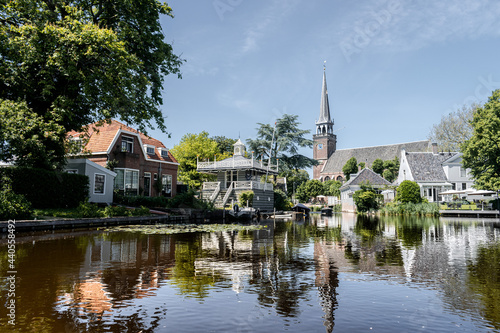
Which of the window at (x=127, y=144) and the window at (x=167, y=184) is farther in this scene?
the window at (x=167, y=184)

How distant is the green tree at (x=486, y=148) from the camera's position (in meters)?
38.5

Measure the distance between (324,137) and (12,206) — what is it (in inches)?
3720

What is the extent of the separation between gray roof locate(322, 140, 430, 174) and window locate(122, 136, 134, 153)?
7291cm

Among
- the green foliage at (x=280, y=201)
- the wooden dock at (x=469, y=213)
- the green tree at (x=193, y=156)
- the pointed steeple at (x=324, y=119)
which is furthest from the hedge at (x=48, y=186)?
the pointed steeple at (x=324, y=119)

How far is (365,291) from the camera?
733 centimetres

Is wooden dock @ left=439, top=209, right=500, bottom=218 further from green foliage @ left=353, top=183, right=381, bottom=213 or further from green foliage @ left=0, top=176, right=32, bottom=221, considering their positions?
green foliage @ left=0, top=176, right=32, bottom=221

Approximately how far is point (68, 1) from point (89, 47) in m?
5.40

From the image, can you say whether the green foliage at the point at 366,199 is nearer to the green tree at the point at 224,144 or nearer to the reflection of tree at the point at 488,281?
the green tree at the point at 224,144

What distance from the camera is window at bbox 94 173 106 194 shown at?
95.8 ft

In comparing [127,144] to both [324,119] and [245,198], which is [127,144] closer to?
[245,198]

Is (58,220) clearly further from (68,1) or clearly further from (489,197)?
(489,197)

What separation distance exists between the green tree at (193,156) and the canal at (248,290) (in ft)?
135

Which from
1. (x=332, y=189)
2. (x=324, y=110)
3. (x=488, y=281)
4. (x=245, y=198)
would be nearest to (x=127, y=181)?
(x=245, y=198)

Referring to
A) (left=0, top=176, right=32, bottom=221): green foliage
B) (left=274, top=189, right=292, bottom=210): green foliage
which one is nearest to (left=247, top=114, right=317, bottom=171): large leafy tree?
(left=274, top=189, right=292, bottom=210): green foliage
